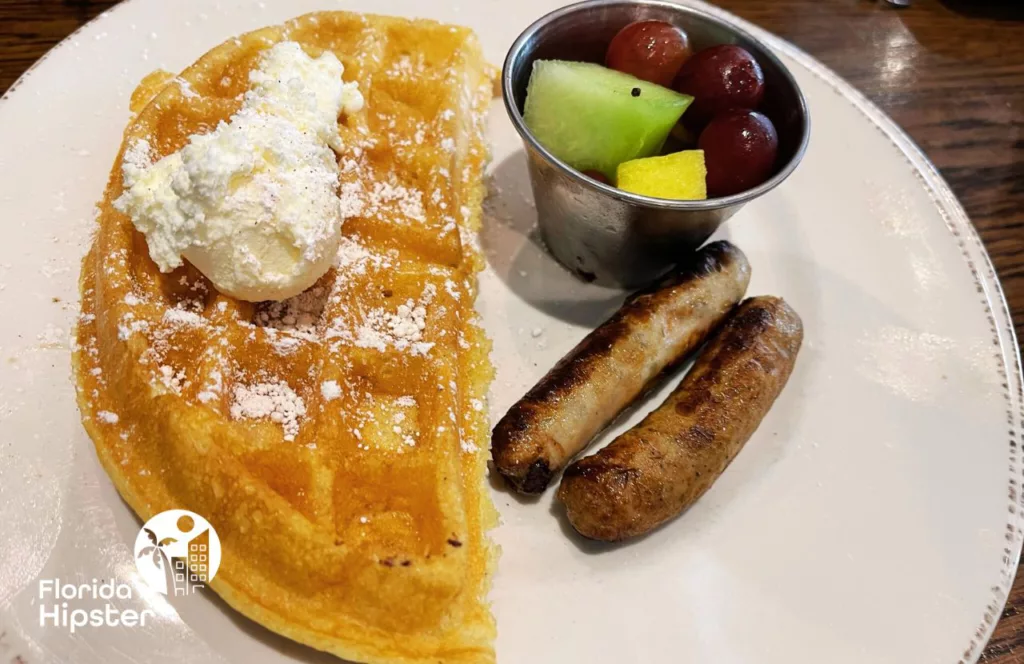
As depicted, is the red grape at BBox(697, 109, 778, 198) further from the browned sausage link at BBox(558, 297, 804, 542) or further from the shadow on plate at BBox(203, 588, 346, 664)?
the shadow on plate at BBox(203, 588, 346, 664)

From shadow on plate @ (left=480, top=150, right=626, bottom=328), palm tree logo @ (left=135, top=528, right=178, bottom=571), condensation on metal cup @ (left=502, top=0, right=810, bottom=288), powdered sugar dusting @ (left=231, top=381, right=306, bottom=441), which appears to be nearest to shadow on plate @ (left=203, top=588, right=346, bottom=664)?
palm tree logo @ (left=135, top=528, right=178, bottom=571)

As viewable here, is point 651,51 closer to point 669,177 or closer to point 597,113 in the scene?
point 597,113

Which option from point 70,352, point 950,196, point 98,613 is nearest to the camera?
point 98,613

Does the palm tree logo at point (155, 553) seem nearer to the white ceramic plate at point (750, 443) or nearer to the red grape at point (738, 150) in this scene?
the white ceramic plate at point (750, 443)

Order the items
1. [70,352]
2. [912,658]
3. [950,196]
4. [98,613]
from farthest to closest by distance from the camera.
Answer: [950,196], [70,352], [912,658], [98,613]

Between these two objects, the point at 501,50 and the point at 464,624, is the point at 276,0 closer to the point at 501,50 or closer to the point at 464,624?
the point at 501,50

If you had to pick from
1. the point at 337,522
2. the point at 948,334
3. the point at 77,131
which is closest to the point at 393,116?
the point at 77,131

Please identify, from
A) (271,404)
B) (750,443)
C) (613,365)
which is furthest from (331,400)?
(750,443)
